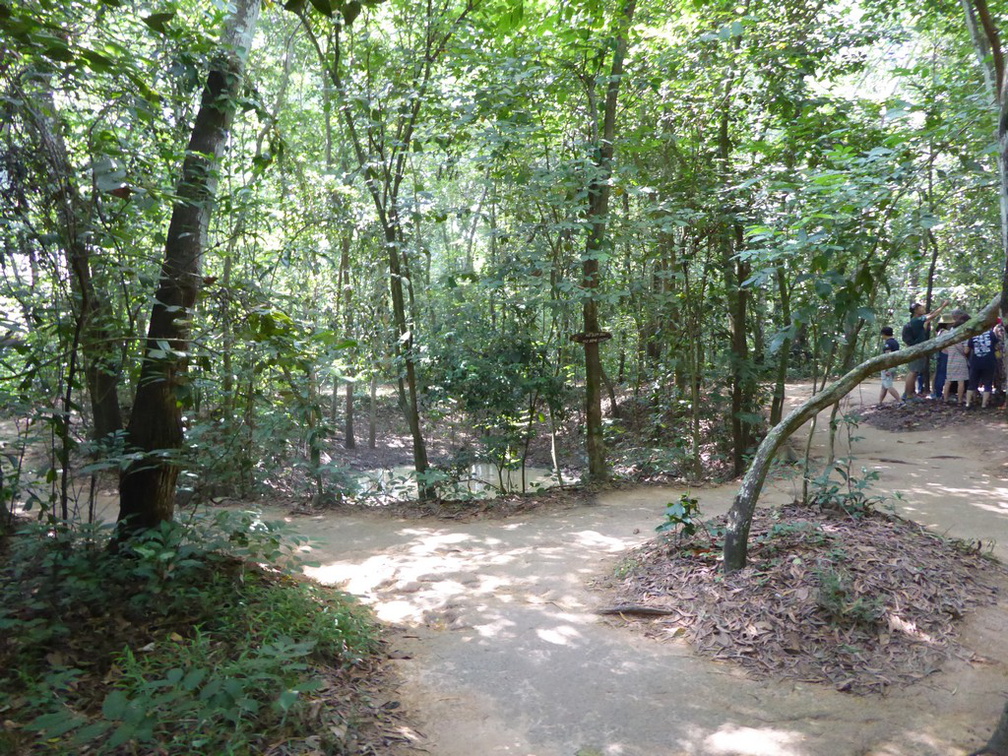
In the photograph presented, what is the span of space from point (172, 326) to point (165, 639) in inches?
79.8

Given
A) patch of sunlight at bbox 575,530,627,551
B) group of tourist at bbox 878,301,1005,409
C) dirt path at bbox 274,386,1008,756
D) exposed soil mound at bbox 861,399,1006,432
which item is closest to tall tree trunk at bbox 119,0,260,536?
dirt path at bbox 274,386,1008,756

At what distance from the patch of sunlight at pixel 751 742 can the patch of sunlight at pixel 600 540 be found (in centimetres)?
304

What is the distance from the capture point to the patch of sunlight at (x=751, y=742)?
10.1ft

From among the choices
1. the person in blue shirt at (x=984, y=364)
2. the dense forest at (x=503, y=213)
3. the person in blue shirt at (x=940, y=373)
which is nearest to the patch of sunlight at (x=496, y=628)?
the dense forest at (x=503, y=213)

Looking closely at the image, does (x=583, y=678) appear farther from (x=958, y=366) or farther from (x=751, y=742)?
(x=958, y=366)

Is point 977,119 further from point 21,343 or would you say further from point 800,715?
point 21,343

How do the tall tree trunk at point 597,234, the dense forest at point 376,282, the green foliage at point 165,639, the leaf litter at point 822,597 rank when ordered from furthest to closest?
the tall tree trunk at point 597,234
the leaf litter at point 822,597
the dense forest at point 376,282
the green foliage at point 165,639

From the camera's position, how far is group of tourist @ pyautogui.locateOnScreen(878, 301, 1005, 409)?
11633 mm

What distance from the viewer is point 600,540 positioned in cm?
671

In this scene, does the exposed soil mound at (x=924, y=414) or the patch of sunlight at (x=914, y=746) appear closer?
the patch of sunlight at (x=914, y=746)

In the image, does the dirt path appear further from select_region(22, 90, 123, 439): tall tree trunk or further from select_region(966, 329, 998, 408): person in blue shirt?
select_region(966, 329, 998, 408): person in blue shirt

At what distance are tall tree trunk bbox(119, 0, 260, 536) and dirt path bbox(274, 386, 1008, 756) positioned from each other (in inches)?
68.5

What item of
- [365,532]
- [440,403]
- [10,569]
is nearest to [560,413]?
[440,403]

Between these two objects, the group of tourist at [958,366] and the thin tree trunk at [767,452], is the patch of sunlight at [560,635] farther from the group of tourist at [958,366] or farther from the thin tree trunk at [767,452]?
the group of tourist at [958,366]
